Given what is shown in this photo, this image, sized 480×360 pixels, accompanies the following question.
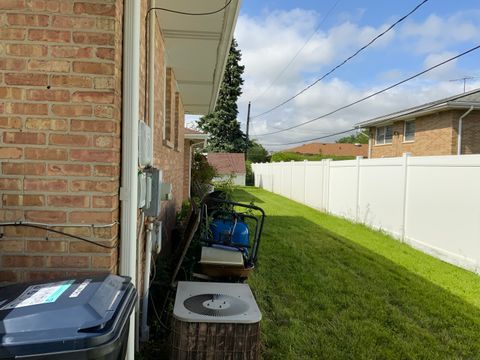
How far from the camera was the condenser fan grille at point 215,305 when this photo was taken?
9.74ft

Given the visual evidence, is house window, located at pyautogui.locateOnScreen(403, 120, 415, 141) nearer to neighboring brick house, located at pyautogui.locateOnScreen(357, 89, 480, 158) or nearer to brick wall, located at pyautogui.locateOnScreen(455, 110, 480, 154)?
neighboring brick house, located at pyautogui.locateOnScreen(357, 89, 480, 158)

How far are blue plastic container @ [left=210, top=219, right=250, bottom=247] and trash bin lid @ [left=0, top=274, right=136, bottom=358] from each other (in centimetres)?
321

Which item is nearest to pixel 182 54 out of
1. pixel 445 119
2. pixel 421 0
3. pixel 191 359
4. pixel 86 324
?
pixel 191 359

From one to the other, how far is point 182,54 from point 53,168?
12.6ft

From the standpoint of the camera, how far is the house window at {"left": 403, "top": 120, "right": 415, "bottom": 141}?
20.6 metres

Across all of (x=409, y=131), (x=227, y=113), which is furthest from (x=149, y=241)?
(x=227, y=113)

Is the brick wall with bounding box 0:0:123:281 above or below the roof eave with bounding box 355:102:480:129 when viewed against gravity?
below

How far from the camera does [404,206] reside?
8906 mm

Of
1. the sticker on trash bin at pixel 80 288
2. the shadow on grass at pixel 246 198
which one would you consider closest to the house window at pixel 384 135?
the shadow on grass at pixel 246 198

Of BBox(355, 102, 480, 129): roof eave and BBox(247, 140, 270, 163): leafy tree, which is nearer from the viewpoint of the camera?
BBox(355, 102, 480, 129): roof eave

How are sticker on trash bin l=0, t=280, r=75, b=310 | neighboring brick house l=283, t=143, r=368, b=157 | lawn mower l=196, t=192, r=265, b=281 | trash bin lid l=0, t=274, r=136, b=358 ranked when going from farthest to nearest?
neighboring brick house l=283, t=143, r=368, b=157 → lawn mower l=196, t=192, r=265, b=281 → sticker on trash bin l=0, t=280, r=75, b=310 → trash bin lid l=0, t=274, r=136, b=358

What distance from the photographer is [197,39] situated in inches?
195

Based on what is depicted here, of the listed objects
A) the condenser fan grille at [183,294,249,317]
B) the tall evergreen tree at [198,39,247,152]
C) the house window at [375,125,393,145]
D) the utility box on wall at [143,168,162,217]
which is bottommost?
the condenser fan grille at [183,294,249,317]

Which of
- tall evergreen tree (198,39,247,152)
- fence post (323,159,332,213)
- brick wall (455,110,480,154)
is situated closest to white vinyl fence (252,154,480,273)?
fence post (323,159,332,213)
